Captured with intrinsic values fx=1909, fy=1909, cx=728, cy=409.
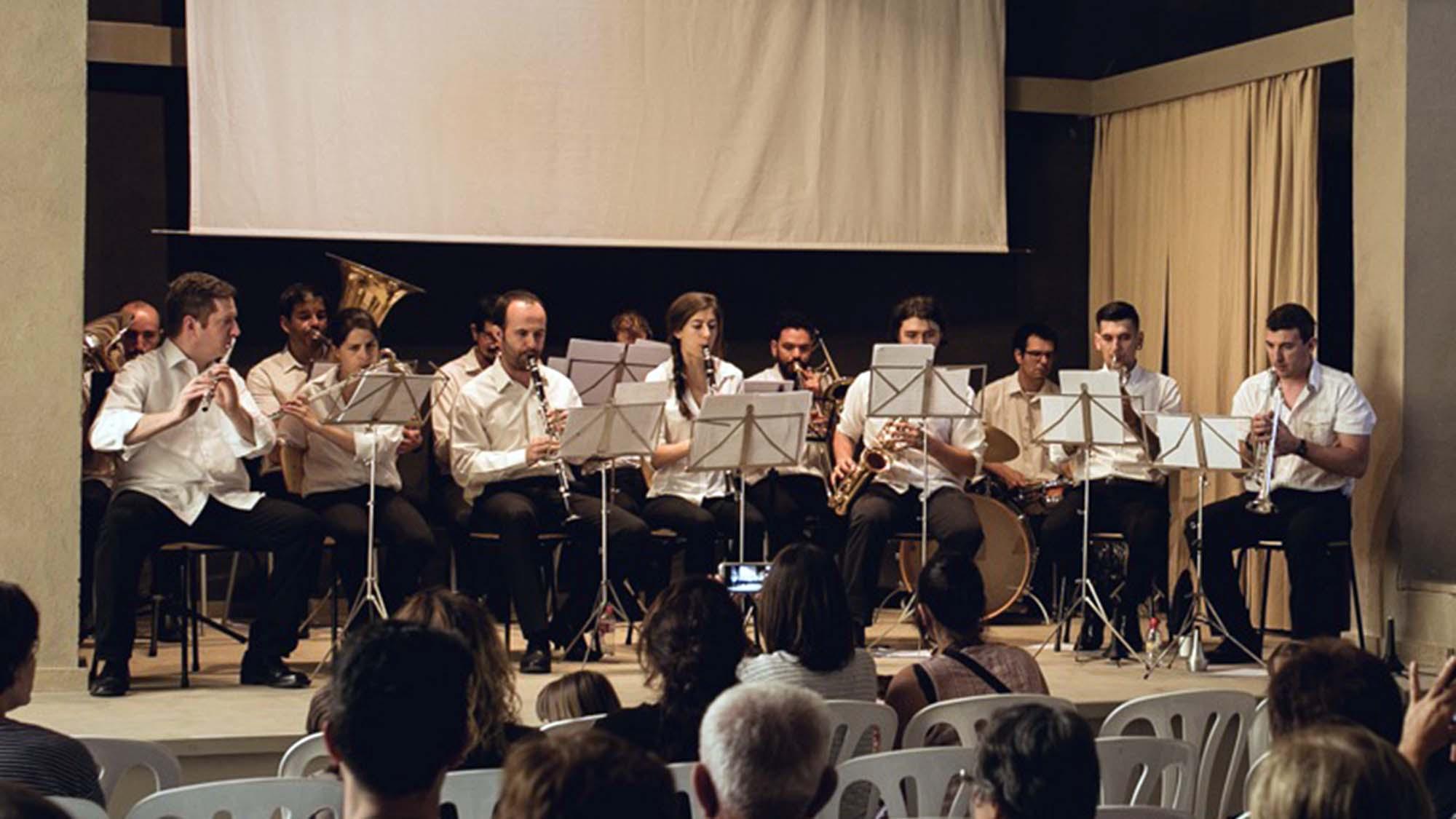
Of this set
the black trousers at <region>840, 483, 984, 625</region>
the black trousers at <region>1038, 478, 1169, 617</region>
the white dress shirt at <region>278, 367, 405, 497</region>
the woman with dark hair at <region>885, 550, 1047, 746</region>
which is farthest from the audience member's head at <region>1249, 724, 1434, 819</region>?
the black trousers at <region>1038, 478, 1169, 617</region>

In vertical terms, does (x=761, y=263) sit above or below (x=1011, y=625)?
above

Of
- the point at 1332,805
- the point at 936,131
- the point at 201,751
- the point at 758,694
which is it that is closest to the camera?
the point at 1332,805

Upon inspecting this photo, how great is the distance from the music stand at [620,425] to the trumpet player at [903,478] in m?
1.08

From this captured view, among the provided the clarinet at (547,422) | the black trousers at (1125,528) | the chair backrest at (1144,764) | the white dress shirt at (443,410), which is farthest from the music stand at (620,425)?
the chair backrest at (1144,764)

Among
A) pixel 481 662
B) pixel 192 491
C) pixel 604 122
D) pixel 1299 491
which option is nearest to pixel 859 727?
pixel 481 662

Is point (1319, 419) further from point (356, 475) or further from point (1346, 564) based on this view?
point (356, 475)

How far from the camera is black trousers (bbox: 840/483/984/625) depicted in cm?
754

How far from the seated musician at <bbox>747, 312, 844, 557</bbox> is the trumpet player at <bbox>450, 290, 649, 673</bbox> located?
2.62 ft

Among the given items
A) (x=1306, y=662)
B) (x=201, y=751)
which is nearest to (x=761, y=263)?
(x=201, y=751)

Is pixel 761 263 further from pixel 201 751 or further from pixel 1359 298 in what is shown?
pixel 201 751

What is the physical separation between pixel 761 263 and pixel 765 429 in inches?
129

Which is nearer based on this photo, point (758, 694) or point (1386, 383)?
point (758, 694)

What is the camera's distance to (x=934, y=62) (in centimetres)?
961

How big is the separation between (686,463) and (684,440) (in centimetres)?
11
